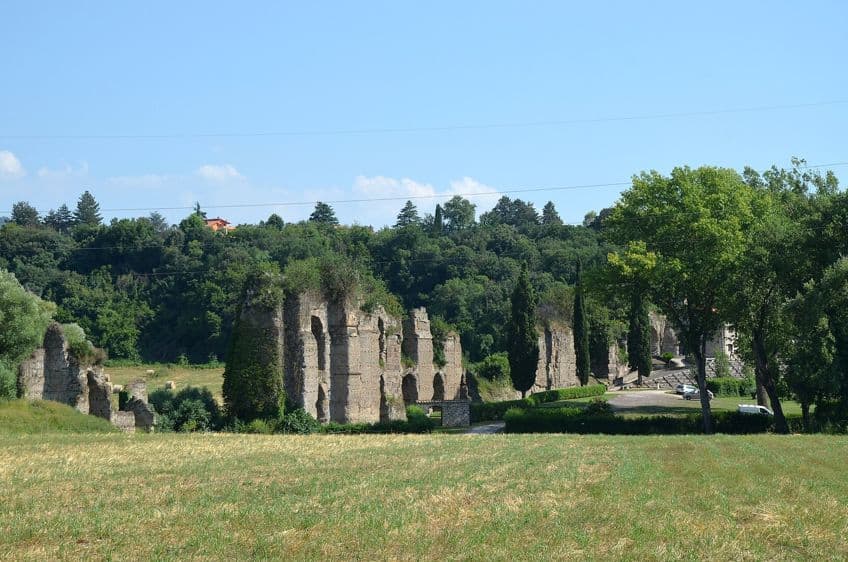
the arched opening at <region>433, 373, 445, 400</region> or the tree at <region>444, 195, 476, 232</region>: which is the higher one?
the tree at <region>444, 195, 476, 232</region>

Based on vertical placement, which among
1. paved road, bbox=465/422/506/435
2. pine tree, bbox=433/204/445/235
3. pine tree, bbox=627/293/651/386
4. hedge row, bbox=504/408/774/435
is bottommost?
paved road, bbox=465/422/506/435

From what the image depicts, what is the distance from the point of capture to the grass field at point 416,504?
13555 millimetres

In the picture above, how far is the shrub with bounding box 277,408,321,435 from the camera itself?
41000 millimetres

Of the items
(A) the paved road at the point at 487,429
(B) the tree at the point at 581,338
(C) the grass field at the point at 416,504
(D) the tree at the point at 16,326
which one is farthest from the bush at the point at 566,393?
(C) the grass field at the point at 416,504

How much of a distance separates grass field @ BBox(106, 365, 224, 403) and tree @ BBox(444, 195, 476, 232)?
304 feet

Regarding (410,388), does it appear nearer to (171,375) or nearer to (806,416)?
(806,416)

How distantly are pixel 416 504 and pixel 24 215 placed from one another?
135 m

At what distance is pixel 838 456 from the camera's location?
2581 cm

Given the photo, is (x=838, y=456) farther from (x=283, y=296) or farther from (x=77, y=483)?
(x=283, y=296)

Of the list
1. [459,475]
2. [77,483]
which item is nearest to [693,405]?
[459,475]

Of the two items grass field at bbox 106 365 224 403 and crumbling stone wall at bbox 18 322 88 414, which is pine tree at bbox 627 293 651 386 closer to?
grass field at bbox 106 365 224 403

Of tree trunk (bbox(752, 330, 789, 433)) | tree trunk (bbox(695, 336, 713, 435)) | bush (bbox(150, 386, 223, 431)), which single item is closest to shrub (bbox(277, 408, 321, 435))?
bush (bbox(150, 386, 223, 431))

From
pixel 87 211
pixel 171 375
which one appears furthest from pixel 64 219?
pixel 171 375

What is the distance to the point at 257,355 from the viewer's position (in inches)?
1662
